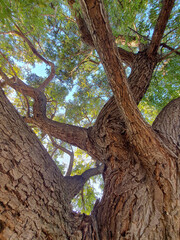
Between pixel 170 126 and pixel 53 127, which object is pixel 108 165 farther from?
pixel 53 127

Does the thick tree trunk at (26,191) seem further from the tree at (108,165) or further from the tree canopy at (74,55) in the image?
the tree canopy at (74,55)

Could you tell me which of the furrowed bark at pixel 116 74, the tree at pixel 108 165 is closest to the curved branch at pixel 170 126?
the tree at pixel 108 165

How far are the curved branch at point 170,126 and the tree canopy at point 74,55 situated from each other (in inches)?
36.7

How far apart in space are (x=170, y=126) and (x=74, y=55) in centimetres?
361

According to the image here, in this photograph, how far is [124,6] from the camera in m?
2.07

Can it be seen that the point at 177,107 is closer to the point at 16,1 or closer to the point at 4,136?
the point at 4,136

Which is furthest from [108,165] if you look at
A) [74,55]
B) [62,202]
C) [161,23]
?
[74,55]

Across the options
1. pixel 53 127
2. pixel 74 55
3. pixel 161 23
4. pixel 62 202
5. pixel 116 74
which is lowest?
pixel 62 202

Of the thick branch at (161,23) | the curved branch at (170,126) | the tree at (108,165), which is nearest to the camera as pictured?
the tree at (108,165)

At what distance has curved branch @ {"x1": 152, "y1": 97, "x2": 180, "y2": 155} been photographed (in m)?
1.66

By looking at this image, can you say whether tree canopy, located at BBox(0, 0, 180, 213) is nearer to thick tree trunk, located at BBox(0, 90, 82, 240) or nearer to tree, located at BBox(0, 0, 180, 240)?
tree, located at BBox(0, 0, 180, 240)

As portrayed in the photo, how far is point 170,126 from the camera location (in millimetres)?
1930

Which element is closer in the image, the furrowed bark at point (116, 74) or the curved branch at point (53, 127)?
the furrowed bark at point (116, 74)

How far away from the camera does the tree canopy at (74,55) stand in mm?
2154
